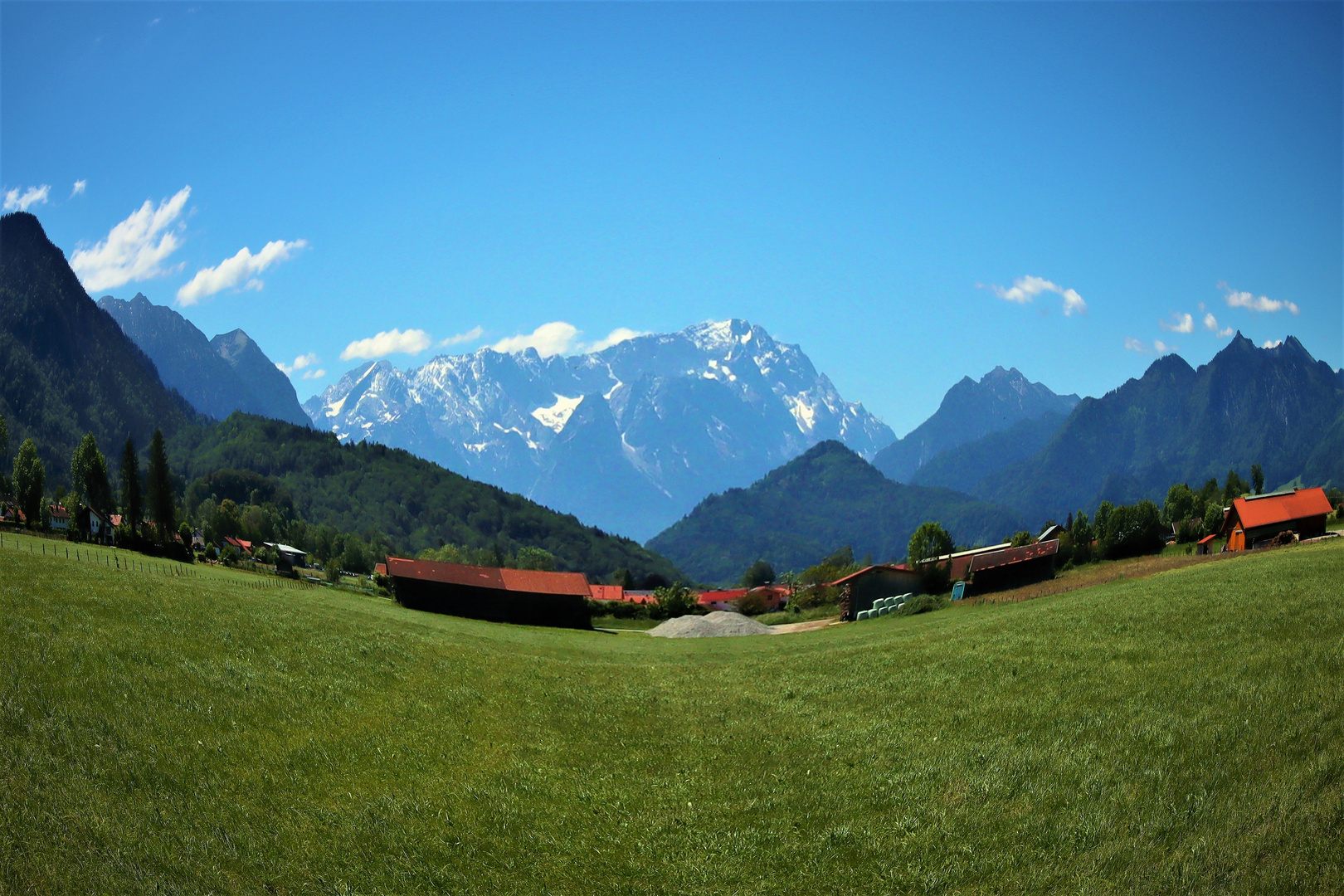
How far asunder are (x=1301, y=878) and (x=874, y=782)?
8.95 m

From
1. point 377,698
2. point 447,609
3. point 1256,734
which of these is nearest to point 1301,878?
point 1256,734

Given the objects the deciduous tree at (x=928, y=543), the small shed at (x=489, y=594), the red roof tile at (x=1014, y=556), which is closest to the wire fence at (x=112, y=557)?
the small shed at (x=489, y=594)

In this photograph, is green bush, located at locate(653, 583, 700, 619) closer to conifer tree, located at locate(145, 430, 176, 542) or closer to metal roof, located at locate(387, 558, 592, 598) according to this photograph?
metal roof, located at locate(387, 558, 592, 598)

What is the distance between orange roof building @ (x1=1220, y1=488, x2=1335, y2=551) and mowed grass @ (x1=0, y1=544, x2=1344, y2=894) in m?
46.3

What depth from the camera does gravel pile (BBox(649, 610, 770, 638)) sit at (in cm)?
7900

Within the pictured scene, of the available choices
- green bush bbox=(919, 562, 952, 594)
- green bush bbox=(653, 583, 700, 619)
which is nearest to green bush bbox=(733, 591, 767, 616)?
green bush bbox=(653, 583, 700, 619)

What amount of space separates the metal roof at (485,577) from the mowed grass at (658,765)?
43.4 m

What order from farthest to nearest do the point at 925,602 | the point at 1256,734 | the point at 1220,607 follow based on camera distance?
the point at 925,602 → the point at 1220,607 → the point at 1256,734

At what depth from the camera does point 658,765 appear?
25125mm

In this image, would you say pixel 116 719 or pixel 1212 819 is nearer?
pixel 1212 819

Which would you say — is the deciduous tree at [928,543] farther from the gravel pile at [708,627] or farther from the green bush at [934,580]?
the gravel pile at [708,627]

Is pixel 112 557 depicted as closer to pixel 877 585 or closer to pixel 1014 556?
pixel 877 585

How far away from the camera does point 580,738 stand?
90.0 ft

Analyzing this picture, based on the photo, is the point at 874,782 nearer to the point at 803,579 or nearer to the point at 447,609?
the point at 447,609
